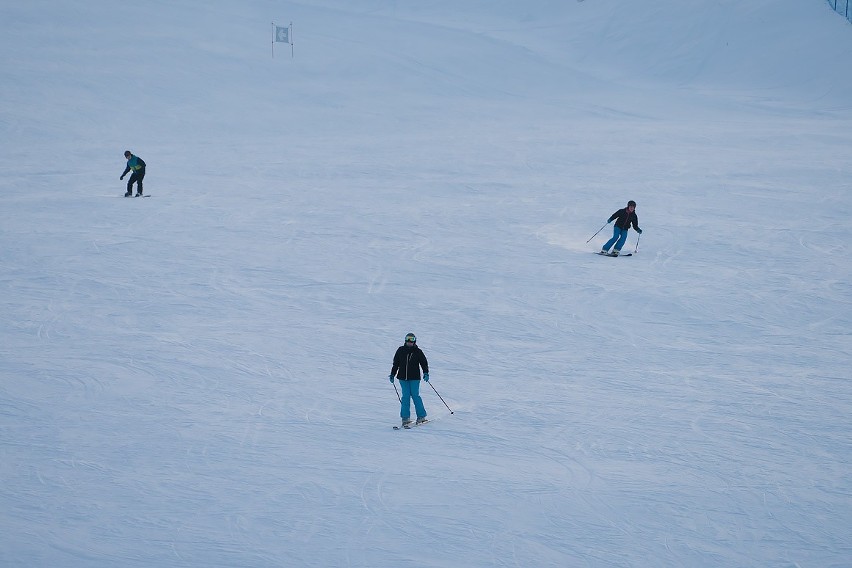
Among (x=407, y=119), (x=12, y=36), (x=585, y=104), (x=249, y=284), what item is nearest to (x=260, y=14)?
(x=12, y=36)

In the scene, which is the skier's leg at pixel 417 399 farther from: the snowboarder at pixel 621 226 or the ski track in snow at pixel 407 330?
the snowboarder at pixel 621 226

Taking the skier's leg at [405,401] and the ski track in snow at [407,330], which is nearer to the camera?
the ski track in snow at [407,330]

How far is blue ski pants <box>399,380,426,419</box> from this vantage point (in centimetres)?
854

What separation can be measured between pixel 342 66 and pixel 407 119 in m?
6.17

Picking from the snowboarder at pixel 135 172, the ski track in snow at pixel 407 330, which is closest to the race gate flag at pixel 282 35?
the ski track in snow at pixel 407 330

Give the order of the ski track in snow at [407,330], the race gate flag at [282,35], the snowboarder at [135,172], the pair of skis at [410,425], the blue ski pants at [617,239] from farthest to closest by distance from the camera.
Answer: the race gate flag at [282,35] → the snowboarder at [135,172] → the blue ski pants at [617,239] → the pair of skis at [410,425] → the ski track in snow at [407,330]

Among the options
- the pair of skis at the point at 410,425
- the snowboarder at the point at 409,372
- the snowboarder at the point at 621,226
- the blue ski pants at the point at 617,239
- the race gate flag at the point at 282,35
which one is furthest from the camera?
the race gate flag at the point at 282,35

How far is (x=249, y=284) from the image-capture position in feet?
43.4

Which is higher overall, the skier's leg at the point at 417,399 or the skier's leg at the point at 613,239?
the skier's leg at the point at 613,239

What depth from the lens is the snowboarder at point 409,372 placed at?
8.47 metres

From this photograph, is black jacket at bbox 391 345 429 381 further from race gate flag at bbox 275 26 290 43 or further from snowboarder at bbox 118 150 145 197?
race gate flag at bbox 275 26 290 43

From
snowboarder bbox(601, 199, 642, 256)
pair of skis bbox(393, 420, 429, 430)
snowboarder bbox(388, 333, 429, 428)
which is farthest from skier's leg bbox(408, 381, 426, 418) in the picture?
snowboarder bbox(601, 199, 642, 256)

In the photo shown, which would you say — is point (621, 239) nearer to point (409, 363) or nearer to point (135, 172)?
point (409, 363)

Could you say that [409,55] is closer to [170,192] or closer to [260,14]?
[260,14]
